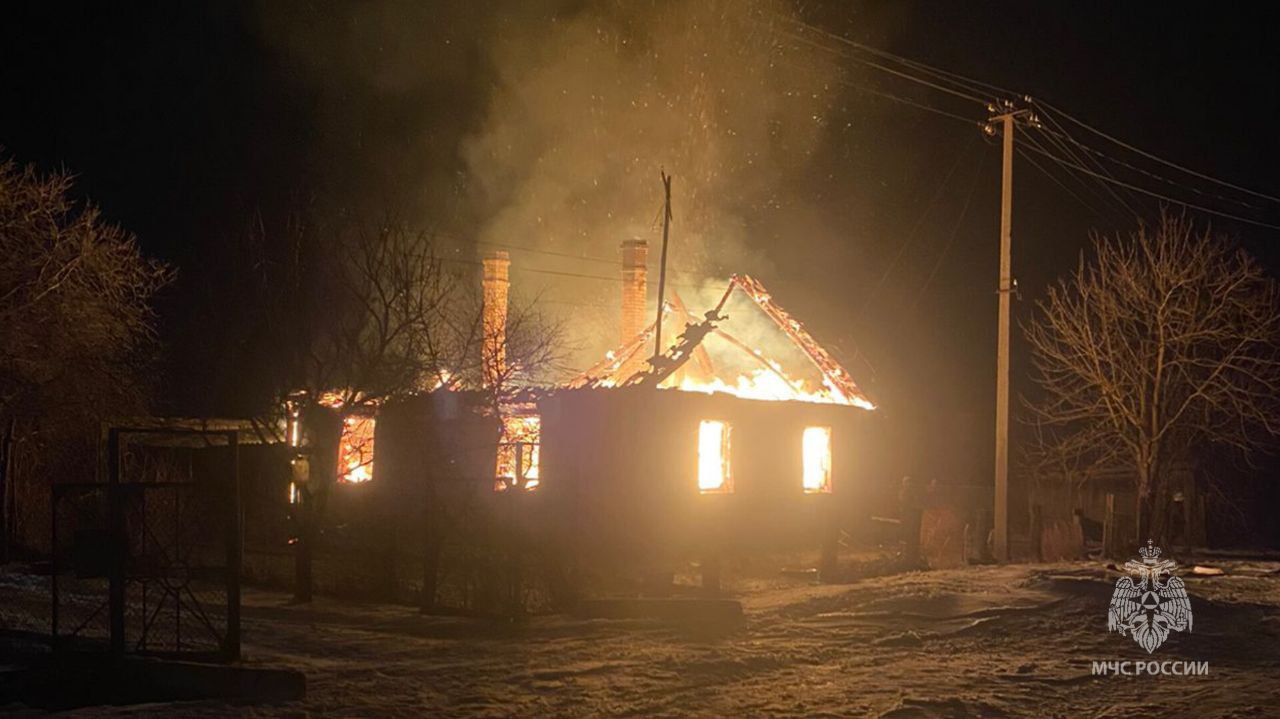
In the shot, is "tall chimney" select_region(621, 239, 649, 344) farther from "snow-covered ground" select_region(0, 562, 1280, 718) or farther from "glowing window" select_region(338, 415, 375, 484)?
"snow-covered ground" select_region(0, 562, 1280, 718)

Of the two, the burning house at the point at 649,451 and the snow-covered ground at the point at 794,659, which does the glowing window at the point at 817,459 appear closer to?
the burning house at the point at 649,451

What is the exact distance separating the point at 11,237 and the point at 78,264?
4.38 ft

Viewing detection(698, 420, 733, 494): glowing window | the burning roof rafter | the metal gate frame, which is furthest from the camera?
detection(698, 420, 733, 494): glowing window

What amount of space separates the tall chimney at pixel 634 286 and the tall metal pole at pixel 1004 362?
8172mm

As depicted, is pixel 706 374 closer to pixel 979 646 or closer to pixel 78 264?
pixel 979 646

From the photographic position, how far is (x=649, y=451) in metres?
21.4

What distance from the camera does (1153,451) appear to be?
25531 mm

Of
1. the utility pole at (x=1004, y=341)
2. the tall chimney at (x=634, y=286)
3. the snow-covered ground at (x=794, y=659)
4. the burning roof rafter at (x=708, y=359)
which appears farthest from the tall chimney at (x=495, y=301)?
the utility pole at (x=1004, y=341)

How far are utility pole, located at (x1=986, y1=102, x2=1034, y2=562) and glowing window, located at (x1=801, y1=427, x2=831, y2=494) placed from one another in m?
3.61

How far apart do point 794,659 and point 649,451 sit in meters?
9.18

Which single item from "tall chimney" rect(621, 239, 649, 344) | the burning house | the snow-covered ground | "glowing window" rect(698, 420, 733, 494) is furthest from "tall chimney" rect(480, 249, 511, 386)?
the snow-covered ground

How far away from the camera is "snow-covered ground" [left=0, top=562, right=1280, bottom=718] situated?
10133 millimetres

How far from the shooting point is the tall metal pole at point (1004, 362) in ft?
76.9

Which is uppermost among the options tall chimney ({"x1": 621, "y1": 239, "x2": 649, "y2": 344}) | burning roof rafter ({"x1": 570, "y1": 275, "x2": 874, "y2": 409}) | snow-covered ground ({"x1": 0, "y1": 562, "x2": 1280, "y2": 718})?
tall chimney ({"x1": 621, "y1": 239, "x2": 649, "y2": 344})
